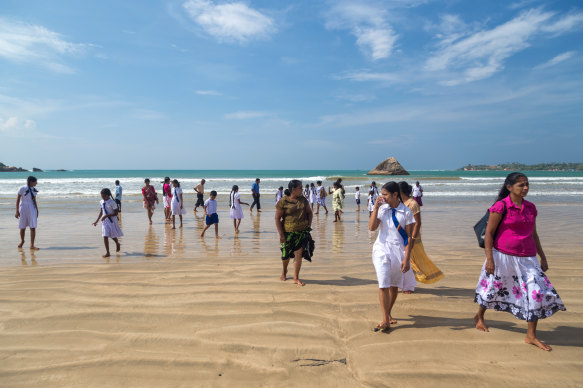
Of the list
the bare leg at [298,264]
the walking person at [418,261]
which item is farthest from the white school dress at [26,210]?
the walking person at [418,261]

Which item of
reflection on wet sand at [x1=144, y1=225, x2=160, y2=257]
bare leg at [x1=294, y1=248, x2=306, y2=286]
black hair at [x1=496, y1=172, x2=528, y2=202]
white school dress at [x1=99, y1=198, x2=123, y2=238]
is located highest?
black hair at [x1=496, y1=172, x2=528, y2=202]

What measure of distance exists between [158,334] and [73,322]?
107 cm

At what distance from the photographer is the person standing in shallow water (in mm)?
3178

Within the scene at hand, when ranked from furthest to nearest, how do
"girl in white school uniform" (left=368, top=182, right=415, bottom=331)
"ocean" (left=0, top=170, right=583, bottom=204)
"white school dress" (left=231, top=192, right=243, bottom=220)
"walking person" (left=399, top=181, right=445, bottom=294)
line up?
"ocean" (left=0, top=170, right=583, bottom=204) < "white school dress" (left=231, top=192, right=243, bottom=220) < "walking person" (left=399, top=181, right=445, bottom=294) < "girl in white school uniform" (left=368, top=182, right=415, bottom=331)

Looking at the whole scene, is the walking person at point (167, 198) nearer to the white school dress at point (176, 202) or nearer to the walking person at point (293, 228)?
the white school dress at point (176, 202)

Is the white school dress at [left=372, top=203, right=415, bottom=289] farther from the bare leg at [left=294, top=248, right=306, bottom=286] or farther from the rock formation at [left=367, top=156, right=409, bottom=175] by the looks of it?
the rock formation at [left=367, top=156, right=409, bottom=175]

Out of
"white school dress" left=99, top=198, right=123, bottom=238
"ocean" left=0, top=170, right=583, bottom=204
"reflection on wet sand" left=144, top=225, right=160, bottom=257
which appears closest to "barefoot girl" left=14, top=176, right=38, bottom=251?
"white school dress" left=99, top=198, right=123, bottom=238

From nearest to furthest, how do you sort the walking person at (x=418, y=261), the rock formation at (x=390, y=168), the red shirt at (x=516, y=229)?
the red shirt at (x=516, y=229)
the walking person at (x=418, y=261)
the rock formation at (x=390, y=168)

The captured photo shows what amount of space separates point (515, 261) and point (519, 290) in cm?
28

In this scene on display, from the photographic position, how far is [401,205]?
148 inches

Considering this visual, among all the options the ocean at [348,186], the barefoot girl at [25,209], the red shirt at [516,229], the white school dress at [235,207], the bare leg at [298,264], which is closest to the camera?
the red shirt at [516,229]

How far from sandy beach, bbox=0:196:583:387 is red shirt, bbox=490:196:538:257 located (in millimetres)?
899

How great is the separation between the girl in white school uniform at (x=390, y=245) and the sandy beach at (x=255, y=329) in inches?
14.7

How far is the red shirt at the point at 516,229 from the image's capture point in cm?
325
